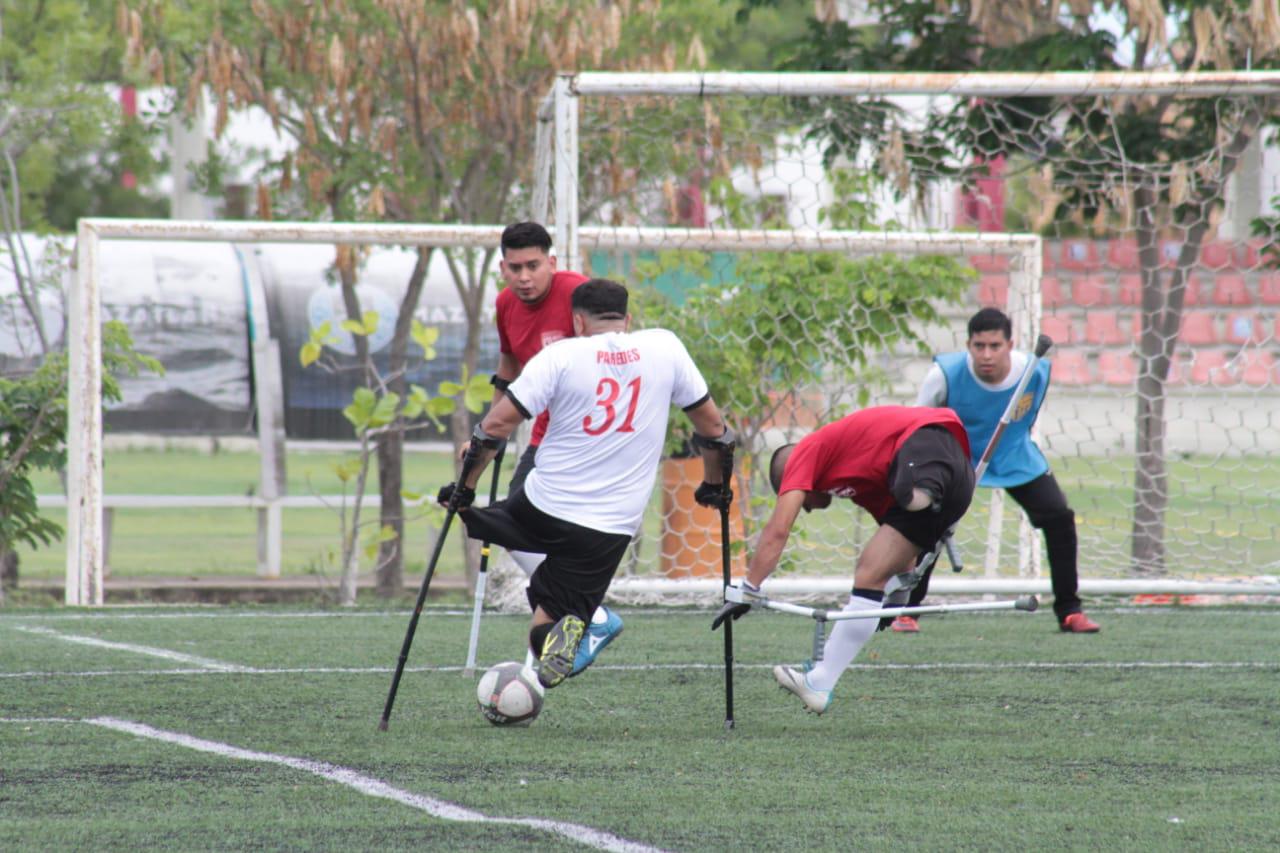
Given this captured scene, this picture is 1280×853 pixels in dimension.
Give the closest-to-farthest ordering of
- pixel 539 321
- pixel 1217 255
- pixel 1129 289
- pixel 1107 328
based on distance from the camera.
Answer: pixel 539 321 → pixel 1129 289 → pixel 1107 328 → pixel 1217 255

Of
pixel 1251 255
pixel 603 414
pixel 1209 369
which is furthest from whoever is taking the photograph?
pixel 1209 369

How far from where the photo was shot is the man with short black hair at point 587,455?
5898mm

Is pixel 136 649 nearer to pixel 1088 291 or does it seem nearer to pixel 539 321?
pixel 539 321

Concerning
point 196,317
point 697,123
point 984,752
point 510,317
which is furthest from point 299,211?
point 984,752

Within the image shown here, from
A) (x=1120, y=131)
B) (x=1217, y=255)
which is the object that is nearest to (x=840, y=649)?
(x=1120, y=131)

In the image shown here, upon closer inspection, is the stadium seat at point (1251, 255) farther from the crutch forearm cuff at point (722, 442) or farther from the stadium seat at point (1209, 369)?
the crutch forearm cuff at point (722, 442)

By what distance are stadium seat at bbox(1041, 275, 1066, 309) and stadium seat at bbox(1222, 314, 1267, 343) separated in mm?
1869

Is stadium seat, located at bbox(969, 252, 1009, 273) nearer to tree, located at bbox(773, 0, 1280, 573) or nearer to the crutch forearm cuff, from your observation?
tree, located at bbox(773, 0, 1280, 573)

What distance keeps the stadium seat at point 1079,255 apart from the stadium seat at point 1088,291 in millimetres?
215

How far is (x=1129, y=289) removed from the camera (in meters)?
13.8

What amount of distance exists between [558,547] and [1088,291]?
7834 millimetres

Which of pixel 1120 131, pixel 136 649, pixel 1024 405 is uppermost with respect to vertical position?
pixel 1120 131

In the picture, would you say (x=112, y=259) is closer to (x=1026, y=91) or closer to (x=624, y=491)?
(x=1026, y=91)

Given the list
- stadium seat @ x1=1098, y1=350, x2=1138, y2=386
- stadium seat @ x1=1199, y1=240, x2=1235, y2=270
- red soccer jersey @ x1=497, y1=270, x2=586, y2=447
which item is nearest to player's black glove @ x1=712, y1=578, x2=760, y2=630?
red soccer jersey @ x1=497, y1=270, x2=586, y2=447
